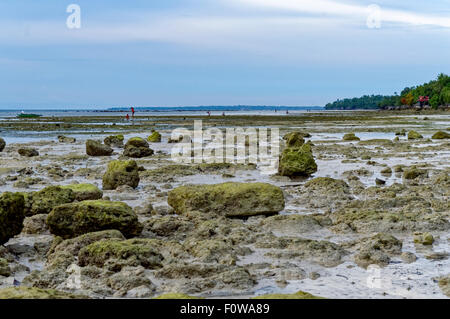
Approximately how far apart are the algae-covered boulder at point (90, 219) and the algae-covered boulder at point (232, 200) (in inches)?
79.4

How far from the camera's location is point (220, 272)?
24.3ft

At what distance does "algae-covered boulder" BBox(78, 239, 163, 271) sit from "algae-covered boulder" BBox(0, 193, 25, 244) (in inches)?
73.9

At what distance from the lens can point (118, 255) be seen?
7793mm

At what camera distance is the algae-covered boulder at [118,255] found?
Answer: 7.68 metres

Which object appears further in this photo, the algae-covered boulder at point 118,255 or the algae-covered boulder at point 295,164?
the algae-covered boulder at point 295,164

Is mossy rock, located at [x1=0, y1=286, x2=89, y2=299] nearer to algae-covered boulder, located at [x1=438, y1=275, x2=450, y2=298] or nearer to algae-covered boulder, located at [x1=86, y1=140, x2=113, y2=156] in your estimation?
algae-covered boulder, located at [x1=438, y1=275, x2=450, y2=298]

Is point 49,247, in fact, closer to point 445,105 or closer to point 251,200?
point 251,200

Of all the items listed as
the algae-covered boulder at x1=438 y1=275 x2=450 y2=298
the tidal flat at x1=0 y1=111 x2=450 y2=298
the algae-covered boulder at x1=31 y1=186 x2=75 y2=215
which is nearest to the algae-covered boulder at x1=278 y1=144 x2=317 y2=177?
the tidal flat at x1=0 y1=111 x2=450 y2=298

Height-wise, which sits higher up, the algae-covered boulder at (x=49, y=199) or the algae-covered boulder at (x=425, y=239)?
the algae-covered boulder at (x=49, y=199)

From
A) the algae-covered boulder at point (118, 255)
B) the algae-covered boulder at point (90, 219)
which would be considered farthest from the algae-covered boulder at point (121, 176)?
the algae-covered boulder at point (118, 255)

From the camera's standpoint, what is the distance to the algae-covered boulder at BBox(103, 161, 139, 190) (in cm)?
1528

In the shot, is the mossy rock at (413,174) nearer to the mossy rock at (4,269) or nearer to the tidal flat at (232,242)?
the tidal flat at (232,242)

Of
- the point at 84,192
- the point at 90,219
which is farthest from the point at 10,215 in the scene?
the point at 84,192
